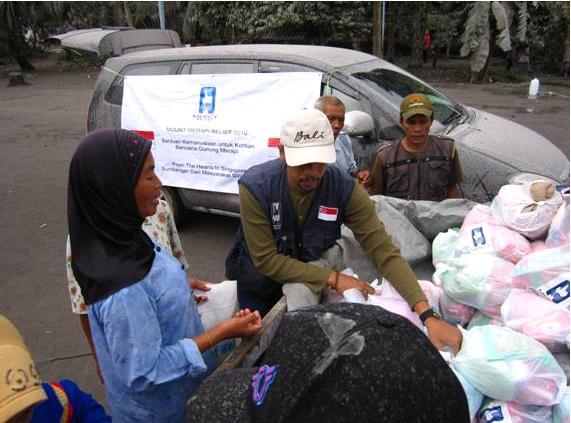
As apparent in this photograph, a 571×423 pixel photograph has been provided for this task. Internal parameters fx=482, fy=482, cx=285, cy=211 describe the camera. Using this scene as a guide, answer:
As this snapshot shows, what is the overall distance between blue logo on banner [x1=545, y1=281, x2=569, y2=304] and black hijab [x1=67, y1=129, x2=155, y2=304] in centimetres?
135

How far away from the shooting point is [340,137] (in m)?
3.73

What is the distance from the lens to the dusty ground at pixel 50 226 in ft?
11.5

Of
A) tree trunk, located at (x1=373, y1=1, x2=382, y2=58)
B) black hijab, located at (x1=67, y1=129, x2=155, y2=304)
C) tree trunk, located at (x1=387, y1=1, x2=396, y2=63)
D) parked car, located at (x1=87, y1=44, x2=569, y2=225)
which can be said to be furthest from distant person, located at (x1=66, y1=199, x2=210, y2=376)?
tree trunk, located at (x1=387, y1=1, x2=396, y2=63)

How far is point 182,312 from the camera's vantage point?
4.99ft

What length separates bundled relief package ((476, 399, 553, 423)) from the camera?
137cm

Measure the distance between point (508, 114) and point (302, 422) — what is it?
473 inches

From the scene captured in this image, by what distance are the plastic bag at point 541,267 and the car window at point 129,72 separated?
14.1 ft

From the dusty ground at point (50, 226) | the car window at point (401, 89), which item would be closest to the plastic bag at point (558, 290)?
the dusty ground at point (50, 226)

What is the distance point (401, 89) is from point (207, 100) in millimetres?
1873

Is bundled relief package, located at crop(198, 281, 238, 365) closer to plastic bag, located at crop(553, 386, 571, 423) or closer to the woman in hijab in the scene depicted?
the woman in hijab

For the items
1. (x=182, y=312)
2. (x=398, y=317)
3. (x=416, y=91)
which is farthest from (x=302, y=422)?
(x=416, y=91)

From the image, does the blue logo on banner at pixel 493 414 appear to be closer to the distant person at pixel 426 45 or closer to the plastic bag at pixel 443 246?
the plastic bag at pixel 443 246

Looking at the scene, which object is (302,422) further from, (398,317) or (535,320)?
(535,320)

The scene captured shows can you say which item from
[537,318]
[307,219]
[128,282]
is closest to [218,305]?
[307,219]
